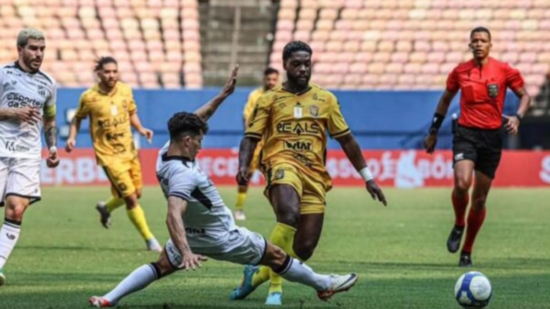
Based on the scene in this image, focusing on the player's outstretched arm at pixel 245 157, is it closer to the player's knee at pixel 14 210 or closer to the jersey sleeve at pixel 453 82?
the player's knee at pixel 14 210

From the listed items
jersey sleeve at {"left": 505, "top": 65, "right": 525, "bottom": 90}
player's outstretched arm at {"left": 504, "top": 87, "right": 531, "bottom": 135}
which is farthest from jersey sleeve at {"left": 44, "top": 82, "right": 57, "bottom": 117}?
jersey sleeve at {"left": 505, "top": 65, "right": 525, "bottom": 90}

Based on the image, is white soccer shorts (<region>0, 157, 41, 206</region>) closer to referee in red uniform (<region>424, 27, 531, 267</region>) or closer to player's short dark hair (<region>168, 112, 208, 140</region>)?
player's short dark hair (<region>168, 112, 208, 140</region>)

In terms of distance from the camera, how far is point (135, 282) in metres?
8.86

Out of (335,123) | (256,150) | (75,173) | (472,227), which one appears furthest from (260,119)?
(75,173)

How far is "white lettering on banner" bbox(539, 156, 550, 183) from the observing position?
33.7 m

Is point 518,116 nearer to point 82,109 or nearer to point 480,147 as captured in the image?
point 480,147

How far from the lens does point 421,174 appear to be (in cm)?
3356

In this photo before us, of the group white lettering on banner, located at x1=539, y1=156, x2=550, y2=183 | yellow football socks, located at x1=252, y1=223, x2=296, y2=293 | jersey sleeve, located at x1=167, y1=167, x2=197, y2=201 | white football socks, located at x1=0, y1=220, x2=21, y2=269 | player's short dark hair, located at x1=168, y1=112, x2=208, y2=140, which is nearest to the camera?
jersey sleeve, located at x1=167, y1=167, x2=197, y2=201

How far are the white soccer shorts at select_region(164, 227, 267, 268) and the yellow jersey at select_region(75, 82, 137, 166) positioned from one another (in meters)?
7.23

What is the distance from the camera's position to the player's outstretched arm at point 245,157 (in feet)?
32.9

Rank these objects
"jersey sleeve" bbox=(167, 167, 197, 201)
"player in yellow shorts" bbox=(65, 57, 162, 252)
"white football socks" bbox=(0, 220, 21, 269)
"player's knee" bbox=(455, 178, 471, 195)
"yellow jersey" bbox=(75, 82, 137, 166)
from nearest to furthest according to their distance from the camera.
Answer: "jersey sleeve" bbox=(167, 167, 197, 201) < "white football socks" bbox=(0, 220, 21, 269) < "player's knee" bbox=(455, 178, 471, 195) < "player in yellow shorts" bbox=(65, 57, 162, 252) < "yellow jersey" bbox=(75, 82, 137, 166)

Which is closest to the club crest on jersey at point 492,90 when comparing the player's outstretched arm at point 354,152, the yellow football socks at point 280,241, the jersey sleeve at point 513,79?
the jersey sleeve at point 513,79

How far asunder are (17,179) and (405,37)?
29.0 meters

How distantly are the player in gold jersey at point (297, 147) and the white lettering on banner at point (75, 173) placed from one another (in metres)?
22.8
